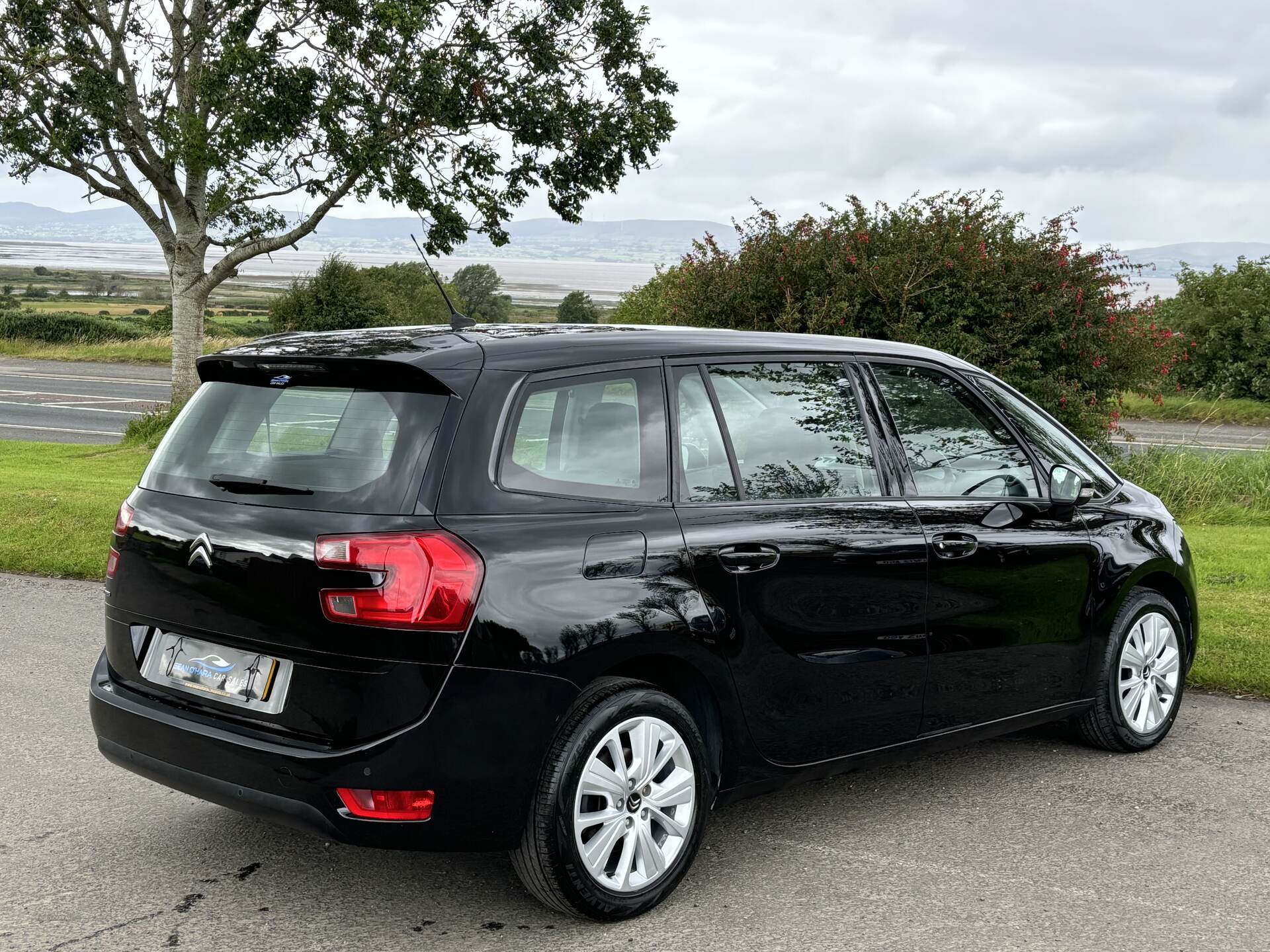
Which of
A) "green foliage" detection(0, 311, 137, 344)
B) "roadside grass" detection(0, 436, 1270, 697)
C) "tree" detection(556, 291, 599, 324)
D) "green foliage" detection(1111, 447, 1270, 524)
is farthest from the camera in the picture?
"green foliage" detection(0, 311, 137, 344)

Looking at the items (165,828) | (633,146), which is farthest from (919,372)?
(633,146)

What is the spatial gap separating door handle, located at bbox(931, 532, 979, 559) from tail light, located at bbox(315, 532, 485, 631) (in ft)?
6.20

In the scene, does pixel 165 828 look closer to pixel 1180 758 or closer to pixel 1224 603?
pixel 1180 758

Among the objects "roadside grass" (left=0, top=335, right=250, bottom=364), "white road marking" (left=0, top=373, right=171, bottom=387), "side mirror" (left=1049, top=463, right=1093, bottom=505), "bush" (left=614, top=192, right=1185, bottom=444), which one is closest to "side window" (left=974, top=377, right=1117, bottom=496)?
"side mirror" (left=1049, top=463, right=1093, bottom=505)

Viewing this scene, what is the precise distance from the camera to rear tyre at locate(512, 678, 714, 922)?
3.79 meters

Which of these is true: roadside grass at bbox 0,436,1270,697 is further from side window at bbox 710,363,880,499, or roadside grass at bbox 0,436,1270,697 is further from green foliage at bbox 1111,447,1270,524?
side window at bbox 710,363,880,499

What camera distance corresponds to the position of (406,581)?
11.8 ft

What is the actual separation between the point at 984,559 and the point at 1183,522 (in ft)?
31.1

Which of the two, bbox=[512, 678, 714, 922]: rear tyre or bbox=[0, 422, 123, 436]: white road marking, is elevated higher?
bbox=[512, 678, 714, 922]: rear tyre

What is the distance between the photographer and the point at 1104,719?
220 inches

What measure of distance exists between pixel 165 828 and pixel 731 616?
2.12 metres

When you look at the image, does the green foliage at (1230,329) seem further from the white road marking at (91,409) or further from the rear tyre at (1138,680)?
the rear tyre at (1138,680)

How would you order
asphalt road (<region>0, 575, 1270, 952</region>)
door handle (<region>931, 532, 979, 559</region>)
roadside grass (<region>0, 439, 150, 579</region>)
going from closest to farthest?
asphalt road (<region>0, 575, 1270, 952</region>) < door handle (<region>931, 532, 979, 559</region>) < roadside grass (<region>0, 439, 150, 579</region>)

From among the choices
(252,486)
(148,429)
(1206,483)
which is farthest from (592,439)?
(148,429)
